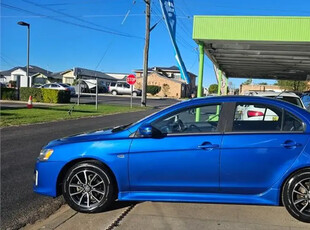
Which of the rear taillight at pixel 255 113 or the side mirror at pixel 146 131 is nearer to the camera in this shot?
the side mirror at pixel 146 131

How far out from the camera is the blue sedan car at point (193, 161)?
4.38m

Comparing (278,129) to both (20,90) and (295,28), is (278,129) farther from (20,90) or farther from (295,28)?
(20,90)

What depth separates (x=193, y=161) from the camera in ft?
14.6

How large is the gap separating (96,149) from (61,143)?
57 cm

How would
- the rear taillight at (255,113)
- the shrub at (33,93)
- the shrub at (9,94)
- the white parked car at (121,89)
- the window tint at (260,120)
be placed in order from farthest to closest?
the white parked car at (121,89) < the shrub at (9,94) < the shrub at (33,93) < the rear taillight at (255,113) < the window tint at (260,120)

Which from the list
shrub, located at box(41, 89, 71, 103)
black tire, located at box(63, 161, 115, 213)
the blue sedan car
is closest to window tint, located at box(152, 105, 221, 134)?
the blue sedan car

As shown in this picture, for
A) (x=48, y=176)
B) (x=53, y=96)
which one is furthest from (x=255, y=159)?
(x=53, y=96)

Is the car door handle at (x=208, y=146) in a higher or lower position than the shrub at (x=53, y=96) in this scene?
lower

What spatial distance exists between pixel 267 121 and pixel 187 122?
106cm

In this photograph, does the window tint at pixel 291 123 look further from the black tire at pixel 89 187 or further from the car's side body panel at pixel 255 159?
the black tire at pixel 89 187

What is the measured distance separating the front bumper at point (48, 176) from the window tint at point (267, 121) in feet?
7.80

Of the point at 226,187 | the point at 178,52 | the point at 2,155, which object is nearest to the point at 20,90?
the point at 178,52

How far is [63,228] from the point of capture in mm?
4180

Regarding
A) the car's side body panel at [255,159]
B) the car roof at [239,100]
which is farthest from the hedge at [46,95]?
the car's side body panel at [255,159]
